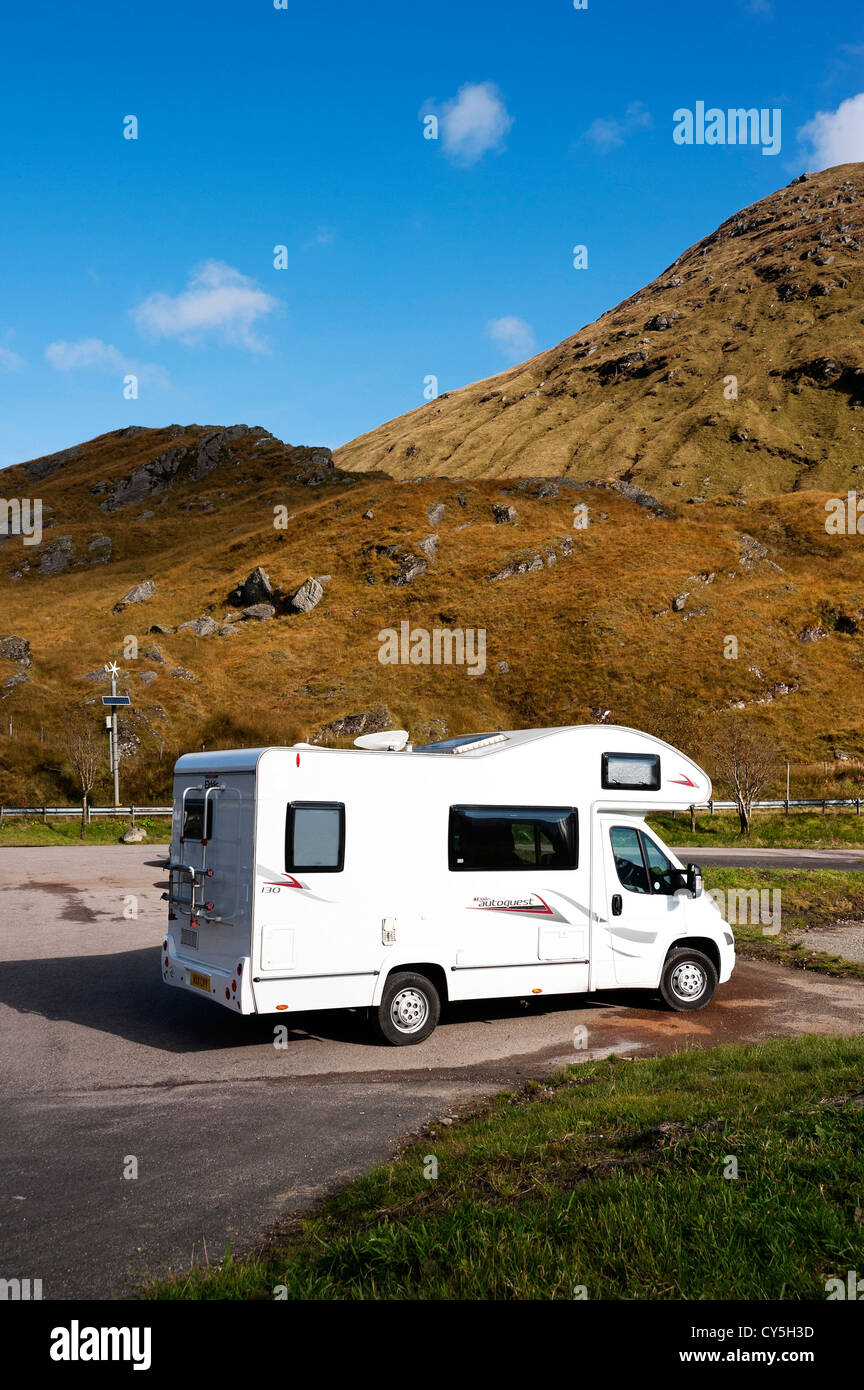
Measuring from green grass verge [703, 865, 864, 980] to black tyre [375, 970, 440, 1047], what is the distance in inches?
258

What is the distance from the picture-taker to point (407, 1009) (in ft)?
32.7

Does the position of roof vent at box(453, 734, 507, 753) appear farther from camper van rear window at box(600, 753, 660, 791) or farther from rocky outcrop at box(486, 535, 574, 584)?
rocky outcrop at box(486, 535, 574, 584)

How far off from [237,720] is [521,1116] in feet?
160

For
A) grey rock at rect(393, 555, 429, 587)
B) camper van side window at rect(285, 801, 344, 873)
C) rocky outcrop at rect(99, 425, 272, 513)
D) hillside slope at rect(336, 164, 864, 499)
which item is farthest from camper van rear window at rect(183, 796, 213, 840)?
hillside slope at rect(336, 164, 864, 499)

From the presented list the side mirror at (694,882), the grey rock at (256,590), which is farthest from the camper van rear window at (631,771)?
the grey rock at (256,590)

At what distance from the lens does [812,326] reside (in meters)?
192

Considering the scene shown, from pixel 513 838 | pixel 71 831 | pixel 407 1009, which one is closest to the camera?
pixel 407 1009

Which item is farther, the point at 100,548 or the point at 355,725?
the point at 100,548

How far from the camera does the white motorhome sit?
368 inches

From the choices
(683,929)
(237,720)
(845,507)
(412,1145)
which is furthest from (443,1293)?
(845,507)

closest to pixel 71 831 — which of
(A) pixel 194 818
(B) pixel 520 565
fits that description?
(A) pixel 194 818

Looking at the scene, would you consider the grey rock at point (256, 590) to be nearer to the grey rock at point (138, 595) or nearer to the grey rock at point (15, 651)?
the grey rock at point (138, 595)

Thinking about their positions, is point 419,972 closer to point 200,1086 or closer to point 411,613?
point 200,1086

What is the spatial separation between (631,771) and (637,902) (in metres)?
1.54
